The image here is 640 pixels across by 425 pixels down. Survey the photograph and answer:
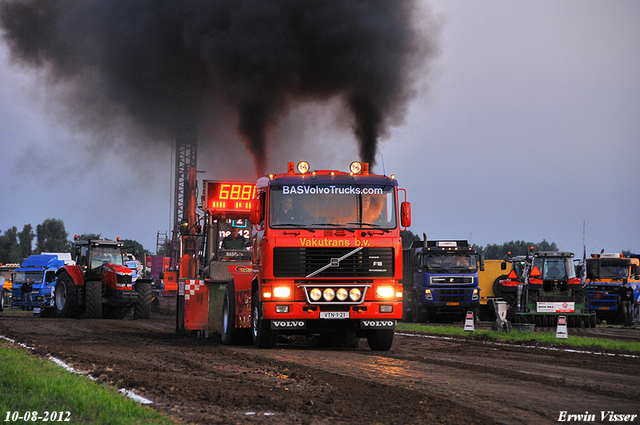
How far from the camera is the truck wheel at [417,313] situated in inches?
1264

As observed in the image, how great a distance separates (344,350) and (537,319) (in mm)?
12599

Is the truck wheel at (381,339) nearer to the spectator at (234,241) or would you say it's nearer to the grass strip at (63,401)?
the spectator at (234,241)

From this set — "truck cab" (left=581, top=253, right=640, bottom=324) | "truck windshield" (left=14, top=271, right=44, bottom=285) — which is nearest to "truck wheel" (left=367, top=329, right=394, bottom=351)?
"truck cab" (left=581, top=253, right=640, bottom=324)

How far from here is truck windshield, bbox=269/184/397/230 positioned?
47.2ft

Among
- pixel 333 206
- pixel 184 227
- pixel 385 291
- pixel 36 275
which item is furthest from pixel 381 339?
pixel 36 275

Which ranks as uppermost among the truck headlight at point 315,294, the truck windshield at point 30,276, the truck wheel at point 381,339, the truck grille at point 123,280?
the truck windshield at point 30,276

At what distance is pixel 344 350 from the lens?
1578cm

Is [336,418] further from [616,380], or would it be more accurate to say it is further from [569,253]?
[569,253]

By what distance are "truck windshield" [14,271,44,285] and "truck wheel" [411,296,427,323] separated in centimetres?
2171

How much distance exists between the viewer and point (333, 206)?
14.6 meters

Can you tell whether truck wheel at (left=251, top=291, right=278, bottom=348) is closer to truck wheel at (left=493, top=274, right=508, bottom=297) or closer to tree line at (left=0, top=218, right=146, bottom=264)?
truck wheel at (left=493, top=274, right=508, bottom=297)

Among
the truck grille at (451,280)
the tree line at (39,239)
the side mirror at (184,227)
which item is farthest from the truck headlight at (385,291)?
the tree line at (39,239)

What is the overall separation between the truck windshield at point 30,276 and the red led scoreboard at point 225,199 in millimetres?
28199

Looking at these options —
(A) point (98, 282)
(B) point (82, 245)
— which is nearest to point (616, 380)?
(A) point (98, 282)
